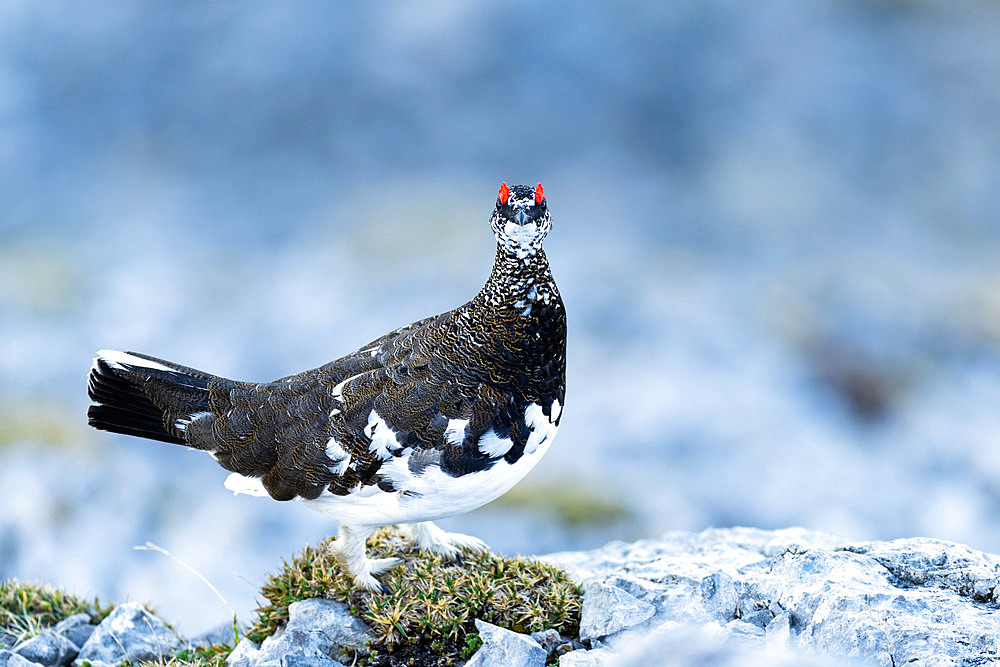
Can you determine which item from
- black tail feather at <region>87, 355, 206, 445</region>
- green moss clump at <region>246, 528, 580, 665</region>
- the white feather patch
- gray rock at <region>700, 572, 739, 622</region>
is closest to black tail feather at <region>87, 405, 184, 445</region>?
black tail feather at <region>87, 355, 206, 445</region>

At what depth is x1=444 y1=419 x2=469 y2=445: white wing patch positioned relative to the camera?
4766mm

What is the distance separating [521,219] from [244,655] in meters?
2.72

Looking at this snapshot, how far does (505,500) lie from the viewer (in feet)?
35.6

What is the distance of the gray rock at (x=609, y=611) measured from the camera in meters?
4.55

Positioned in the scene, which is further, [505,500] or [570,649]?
[505,500]

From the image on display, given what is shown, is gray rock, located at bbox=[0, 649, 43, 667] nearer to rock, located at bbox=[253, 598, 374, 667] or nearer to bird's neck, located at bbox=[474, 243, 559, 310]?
rock, located at bbox=[253, 598, 374, 667]

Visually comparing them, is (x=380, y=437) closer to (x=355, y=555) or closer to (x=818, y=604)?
(x=355, y=555)

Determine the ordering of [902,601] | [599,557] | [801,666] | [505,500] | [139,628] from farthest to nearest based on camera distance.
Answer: [505,500], [599,557], [139,628], [902,601], [801,666]

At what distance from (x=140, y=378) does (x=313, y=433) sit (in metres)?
1.12

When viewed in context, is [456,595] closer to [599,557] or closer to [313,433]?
[313,433]

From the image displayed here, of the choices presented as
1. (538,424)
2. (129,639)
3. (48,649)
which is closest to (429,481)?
(538,424)

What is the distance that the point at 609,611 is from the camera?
181 inches

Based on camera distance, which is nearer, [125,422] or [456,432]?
[456,432]

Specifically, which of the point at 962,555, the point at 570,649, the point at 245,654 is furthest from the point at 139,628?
the point at 962,555
